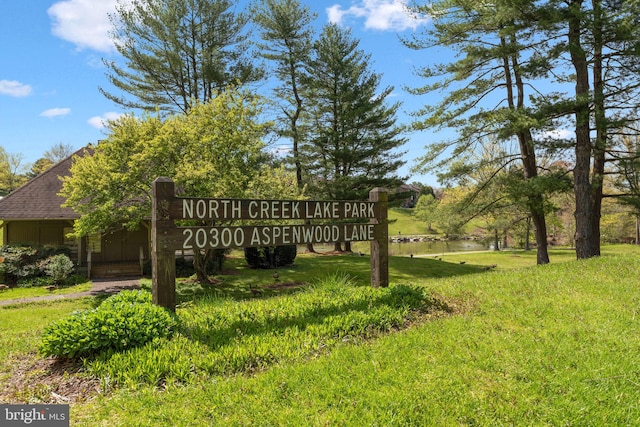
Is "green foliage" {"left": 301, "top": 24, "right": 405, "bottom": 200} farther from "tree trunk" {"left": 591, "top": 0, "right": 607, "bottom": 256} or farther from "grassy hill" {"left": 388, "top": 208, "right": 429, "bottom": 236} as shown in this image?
"grassy hill" {"left": 388, "top": 208, "right": 429, "bottom": 236}

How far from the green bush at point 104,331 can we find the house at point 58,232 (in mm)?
12299

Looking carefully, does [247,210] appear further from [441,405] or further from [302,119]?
[302,119]

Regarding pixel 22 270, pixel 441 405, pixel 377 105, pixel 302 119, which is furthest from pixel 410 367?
pixel 302 119

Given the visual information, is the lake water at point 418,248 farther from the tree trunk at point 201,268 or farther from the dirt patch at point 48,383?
the dirt patch at point 48,383

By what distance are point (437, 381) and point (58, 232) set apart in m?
19.6

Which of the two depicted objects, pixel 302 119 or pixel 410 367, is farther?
pixel 302 119

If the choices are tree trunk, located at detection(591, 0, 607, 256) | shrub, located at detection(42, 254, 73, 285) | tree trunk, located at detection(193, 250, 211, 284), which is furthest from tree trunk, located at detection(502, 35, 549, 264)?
shrub, located at detection(42, 254, 73, 285)

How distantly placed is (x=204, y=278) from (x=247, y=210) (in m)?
9.88

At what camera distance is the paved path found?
40.5 feet

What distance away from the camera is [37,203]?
1700 centimetres

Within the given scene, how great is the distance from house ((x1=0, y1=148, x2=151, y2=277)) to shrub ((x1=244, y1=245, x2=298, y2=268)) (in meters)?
4.63

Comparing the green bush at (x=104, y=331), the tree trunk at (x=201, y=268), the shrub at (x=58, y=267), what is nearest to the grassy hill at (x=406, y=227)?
the tree trunk at (x=201, y=268)

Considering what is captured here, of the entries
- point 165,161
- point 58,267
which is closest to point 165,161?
point 165,161

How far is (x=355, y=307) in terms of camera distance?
5.73 meters
